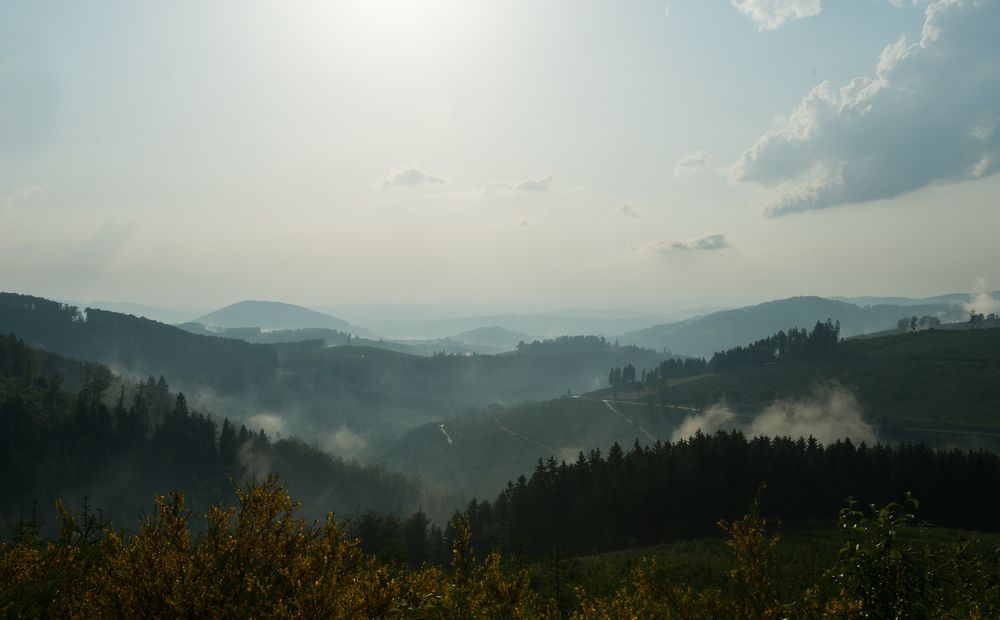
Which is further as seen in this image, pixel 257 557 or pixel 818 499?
pixel 818 499

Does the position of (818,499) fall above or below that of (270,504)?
below

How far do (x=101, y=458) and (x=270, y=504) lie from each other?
22424cm

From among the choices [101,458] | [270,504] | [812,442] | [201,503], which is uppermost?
[270,504]

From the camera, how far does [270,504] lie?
15648 millimetres

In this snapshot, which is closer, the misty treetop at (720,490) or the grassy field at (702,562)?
the grassy field at (702,562)

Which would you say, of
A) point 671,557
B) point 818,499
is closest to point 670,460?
point 818,499

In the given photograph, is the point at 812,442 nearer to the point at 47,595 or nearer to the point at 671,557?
the point at 671,557

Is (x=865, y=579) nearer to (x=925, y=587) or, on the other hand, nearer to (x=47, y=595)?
(x=925, y=587)

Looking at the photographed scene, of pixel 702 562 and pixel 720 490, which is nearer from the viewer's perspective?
pixel 702 562

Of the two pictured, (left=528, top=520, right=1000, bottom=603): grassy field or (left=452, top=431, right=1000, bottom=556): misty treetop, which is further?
(left=452, top=431, right=1000, bottom=556): misty treetop

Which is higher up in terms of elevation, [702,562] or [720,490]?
[720,490]

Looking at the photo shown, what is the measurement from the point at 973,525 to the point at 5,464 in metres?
245

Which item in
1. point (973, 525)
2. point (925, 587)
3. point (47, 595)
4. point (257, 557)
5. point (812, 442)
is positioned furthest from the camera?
point (812, 442)

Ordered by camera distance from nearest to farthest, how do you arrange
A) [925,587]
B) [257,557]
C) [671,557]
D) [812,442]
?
[925,587] → [257,557] → [671,557] → [812,442]
